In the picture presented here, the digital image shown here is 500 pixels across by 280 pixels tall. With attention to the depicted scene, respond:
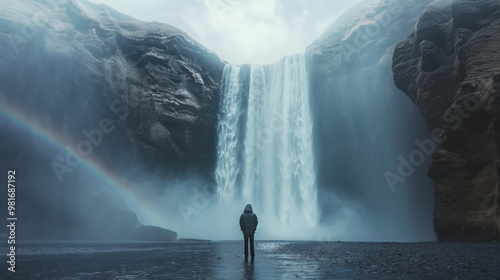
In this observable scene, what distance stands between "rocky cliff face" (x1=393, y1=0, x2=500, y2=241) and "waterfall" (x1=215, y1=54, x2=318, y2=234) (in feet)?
49.5

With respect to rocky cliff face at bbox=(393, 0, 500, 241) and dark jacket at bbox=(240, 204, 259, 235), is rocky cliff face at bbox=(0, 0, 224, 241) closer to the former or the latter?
dark jacket at bbox=(240, 204, 259, 235)

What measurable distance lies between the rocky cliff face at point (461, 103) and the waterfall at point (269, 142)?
1508 centimetres

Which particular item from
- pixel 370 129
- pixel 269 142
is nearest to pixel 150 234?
pixel 269 142

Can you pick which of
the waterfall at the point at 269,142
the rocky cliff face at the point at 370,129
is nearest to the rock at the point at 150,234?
the waterfall at the point at 269,142

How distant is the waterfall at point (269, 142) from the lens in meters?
42.0

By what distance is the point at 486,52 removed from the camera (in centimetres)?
2725

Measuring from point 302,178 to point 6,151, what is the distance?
30.8 meters

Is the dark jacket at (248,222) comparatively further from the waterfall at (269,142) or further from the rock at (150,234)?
the waterfall at (269,142)

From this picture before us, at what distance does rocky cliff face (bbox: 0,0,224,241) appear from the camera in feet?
119

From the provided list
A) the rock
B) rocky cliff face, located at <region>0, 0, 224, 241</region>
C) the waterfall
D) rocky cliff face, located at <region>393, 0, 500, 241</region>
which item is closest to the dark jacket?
rocky cliff face, located at <region>393, 0, 500, 241</region>

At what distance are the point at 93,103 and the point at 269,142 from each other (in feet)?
70.2

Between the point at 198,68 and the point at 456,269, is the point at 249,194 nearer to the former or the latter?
the point at 198,68

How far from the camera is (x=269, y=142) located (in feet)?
150

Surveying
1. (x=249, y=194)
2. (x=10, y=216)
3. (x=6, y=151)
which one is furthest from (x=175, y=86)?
(x=10, y=216)
